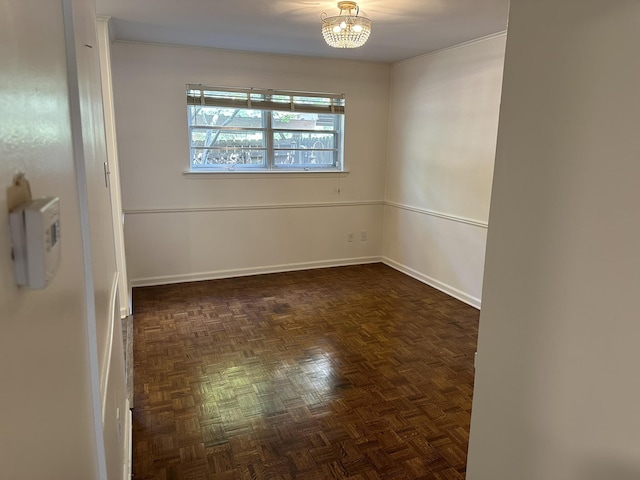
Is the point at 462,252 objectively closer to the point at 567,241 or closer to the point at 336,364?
the point at 336,364

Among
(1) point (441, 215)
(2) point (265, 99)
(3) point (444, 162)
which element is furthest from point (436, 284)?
(2) point (265, 99)

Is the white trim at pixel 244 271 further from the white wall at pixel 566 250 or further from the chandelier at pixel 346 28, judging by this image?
the white wall at pixel 566 250

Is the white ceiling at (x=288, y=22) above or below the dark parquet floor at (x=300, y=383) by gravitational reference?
above

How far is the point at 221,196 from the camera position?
437 centimetres

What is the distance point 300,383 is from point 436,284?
2.23 metres

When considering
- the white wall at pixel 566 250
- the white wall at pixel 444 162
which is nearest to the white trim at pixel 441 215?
the white wall at pixel 444 162

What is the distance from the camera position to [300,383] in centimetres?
254

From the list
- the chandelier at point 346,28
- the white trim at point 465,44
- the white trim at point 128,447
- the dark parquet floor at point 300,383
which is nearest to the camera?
the white trim at point 128,447

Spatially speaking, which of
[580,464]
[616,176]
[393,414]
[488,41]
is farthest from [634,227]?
[488,41]

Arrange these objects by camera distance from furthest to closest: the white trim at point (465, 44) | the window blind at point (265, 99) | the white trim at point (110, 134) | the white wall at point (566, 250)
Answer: the window blind at point (265, 99)
the white trim at point (465, 44)
the white trim at point (110, 134)
the white wall at point (566, 250)

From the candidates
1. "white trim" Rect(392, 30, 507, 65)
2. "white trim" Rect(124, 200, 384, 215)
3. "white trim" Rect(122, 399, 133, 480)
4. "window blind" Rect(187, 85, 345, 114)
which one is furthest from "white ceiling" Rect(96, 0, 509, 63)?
"white trim" Rect(122, 399, 133, 480)

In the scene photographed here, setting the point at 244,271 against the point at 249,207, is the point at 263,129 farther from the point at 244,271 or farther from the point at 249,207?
the point at 244,271

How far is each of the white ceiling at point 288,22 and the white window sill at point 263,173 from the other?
1148 mm

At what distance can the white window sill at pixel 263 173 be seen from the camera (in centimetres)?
424
